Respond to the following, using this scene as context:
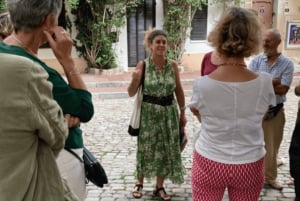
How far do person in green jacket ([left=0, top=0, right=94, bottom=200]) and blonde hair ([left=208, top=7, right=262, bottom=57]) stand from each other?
81 centimetres

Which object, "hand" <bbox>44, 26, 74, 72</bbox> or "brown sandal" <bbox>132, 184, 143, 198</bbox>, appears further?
"brown sandal" <bbox>132, 184, 143, 198</bbox>

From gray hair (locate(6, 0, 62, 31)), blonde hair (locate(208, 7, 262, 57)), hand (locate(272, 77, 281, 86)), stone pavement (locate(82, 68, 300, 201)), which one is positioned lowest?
stone pavement (locate(82, 68, 300, 201))

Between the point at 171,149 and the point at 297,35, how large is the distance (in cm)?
1079

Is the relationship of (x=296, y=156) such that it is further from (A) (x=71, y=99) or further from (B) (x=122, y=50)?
(B) (x=122, y=50)

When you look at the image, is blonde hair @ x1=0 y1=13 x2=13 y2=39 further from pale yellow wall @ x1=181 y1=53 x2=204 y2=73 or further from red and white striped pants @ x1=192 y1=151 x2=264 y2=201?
pale yellow wall @ x1=181 y1=53 x2=204 y2=73

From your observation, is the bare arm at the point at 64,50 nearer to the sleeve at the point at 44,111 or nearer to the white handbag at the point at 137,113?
the sleeve at the point at 44,111

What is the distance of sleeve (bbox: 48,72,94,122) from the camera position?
1.84 metres

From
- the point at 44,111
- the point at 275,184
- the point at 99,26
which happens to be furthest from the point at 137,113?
the point at 99,26

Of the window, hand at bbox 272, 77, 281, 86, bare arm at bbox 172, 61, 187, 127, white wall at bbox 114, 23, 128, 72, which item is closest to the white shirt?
hand at bbox 272, 77, 281, 86

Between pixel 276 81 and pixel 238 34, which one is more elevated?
pixel 238 34

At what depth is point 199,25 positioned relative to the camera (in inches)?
484

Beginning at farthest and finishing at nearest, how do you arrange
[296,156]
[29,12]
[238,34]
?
[296,156] → [238,34] → [29,12]

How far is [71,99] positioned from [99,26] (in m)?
9.54

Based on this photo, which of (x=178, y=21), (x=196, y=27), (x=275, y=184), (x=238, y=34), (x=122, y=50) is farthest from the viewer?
(x=196, y=27)
